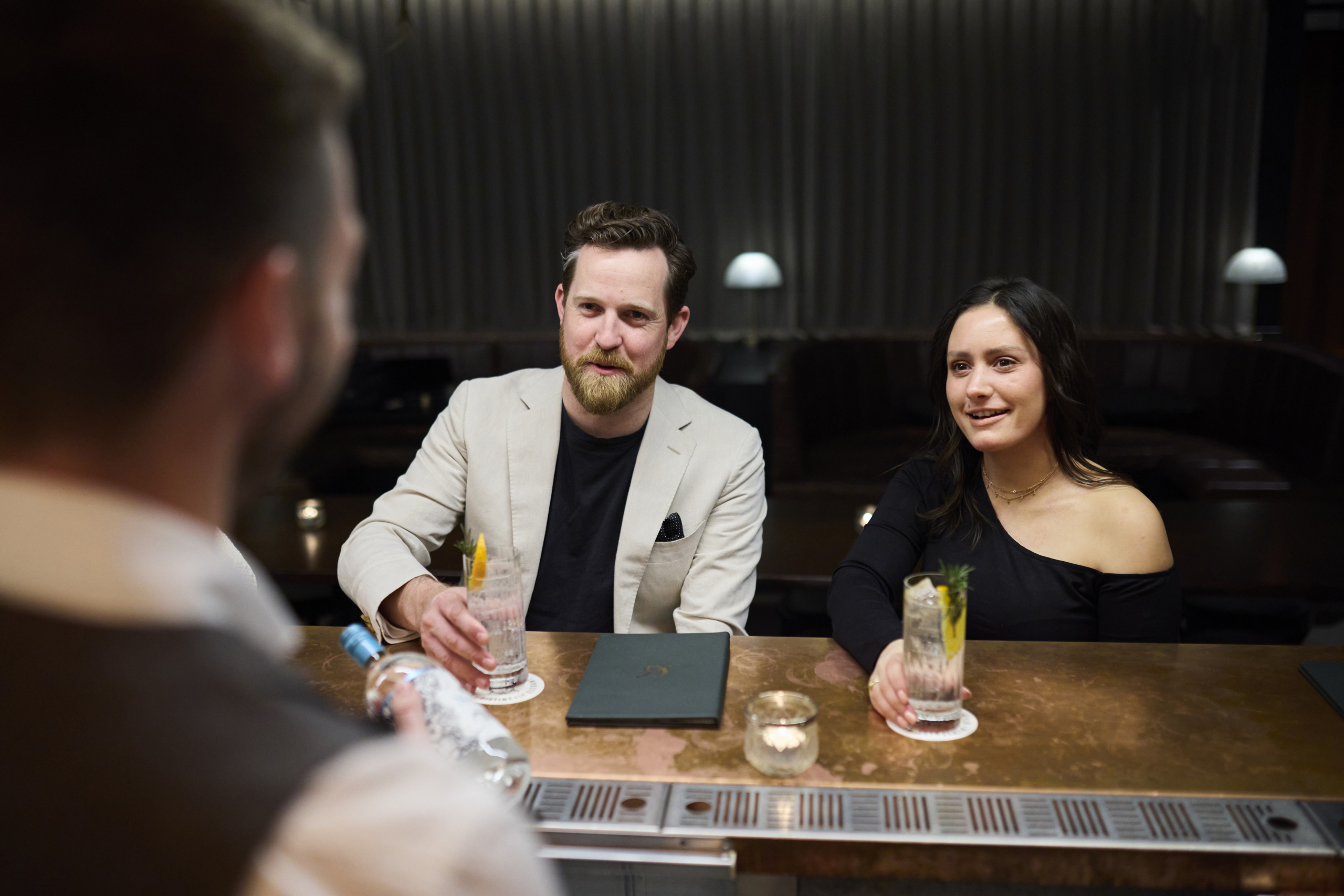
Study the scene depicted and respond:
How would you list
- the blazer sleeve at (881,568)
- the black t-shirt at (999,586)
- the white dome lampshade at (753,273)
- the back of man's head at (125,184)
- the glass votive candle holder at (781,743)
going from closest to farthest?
the back of man's head at (125,184)
the glass votive candle holder at (781,743)
the blazer sleeve at (881,568)
the black t-shirt at (999,586)
the white dome lampshade at (753,273)

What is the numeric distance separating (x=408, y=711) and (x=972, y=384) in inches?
51.8

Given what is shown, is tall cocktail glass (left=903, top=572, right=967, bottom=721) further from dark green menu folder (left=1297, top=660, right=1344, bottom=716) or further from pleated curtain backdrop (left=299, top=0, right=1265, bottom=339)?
pleated curtain backdrop (left=299, top=0, right=1265, bottom=339)

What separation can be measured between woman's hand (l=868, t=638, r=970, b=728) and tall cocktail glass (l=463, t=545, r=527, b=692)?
0.47m

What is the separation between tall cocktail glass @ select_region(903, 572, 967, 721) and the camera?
119 cm

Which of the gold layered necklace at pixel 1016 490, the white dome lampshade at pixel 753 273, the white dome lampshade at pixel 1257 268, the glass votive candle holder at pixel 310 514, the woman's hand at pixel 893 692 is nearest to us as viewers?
the woman's hand at pixel 893 692

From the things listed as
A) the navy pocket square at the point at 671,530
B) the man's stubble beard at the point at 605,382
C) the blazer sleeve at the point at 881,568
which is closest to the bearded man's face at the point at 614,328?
the man's stubble beard at the point at 605,382

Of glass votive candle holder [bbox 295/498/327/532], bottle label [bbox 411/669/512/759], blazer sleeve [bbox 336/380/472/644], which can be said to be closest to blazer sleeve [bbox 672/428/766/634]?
blazer sleeve [bbox 336/380/472/644]

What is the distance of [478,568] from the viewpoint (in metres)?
1.33

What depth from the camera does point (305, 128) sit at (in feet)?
1.34

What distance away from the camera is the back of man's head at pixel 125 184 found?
36 cm

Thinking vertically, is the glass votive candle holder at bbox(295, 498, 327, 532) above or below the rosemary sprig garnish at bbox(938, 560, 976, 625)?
below

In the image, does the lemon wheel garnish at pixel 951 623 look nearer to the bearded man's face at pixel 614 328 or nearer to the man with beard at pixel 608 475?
the man with beard at pixel 608 475

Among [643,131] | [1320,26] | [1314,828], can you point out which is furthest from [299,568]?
[1320,26]

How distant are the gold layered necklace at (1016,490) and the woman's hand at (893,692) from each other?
576mm
